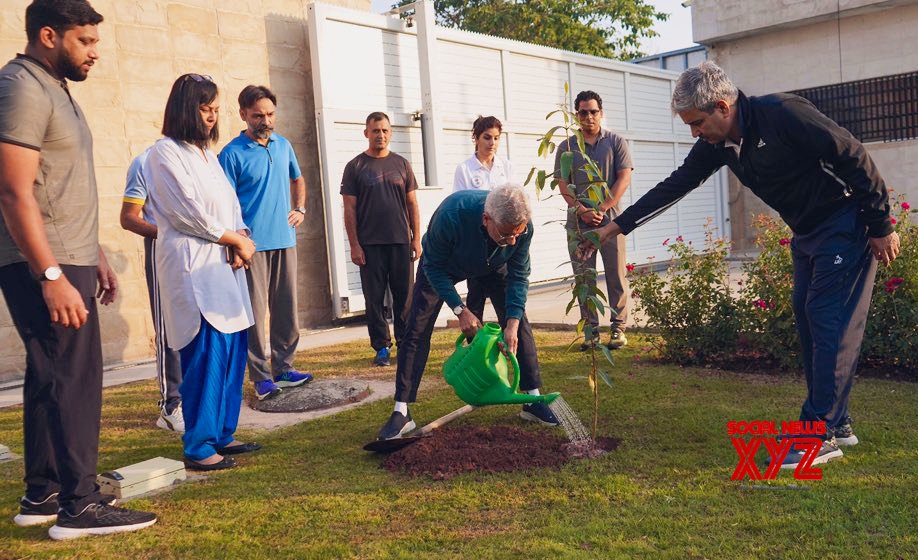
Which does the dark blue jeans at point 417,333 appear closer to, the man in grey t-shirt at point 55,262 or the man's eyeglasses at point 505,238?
the man's eyeglasses at point 505,238

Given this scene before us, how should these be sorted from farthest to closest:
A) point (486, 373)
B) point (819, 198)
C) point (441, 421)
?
point (441, 421) < point (486, 373) < point (819, 198)

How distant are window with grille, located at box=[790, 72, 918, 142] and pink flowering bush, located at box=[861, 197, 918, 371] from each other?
445 inches

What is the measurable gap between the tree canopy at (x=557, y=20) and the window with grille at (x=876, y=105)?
21.2 feet

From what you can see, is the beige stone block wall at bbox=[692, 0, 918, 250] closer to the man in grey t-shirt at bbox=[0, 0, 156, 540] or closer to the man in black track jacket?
the man in black track jacket

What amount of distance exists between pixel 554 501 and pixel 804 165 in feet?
6.31

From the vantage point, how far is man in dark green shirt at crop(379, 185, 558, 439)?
3.84 metres

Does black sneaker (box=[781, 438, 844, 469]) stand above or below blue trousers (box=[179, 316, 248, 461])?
below

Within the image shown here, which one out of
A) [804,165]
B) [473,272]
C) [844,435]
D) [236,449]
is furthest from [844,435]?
[236,449]

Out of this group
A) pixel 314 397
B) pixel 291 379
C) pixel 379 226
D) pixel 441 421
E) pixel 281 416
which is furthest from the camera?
pixel 379 226

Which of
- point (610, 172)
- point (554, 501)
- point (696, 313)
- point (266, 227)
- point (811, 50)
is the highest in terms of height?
point (811, 50)

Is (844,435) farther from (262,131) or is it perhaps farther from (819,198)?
(262,131)

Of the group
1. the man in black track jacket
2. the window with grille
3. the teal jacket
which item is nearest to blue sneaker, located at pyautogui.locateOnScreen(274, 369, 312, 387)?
the teal jacket

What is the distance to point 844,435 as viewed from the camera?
156 inches

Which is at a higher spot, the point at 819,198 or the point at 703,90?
the point at 703,90
